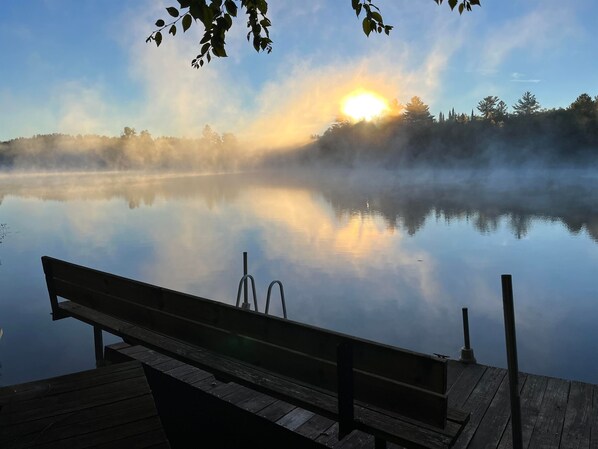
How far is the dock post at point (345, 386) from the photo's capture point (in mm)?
2639

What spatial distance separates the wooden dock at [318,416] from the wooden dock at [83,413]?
1.14 metres

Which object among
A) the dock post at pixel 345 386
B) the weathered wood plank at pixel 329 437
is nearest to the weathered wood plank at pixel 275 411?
the weathered wood plank at pixel 329 437

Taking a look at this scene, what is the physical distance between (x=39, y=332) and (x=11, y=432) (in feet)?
33.9

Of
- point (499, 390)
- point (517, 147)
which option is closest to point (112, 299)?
point (499, 390)

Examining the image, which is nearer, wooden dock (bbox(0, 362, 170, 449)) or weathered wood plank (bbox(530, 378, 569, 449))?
wooden dock (bbox(0, 362, 170, 449))

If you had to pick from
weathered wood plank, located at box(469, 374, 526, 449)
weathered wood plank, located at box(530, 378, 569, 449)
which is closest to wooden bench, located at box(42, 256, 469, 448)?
weathered wood plank, located at box(469, 374, 526, 449)

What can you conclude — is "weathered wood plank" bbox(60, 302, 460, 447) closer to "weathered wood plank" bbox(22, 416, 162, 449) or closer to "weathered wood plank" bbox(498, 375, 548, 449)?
"weathered wood plank" bbox(22, 416, 162, 449)

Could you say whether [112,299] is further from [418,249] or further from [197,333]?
[418,249]

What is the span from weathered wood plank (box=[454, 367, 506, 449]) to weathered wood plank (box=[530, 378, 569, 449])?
45cm

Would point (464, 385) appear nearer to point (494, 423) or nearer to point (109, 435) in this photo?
point (494, 423)

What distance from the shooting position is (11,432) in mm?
2564

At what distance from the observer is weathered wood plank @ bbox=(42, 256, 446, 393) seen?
248 cm

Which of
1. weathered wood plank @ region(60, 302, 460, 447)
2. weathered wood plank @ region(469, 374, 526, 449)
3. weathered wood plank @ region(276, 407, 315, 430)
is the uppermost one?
weathered wood plank @ region(60, 302, 460, 447)

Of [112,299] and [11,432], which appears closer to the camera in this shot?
[11,432]
